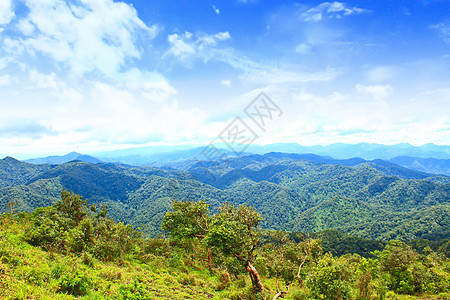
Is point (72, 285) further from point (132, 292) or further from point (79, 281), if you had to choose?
point (132, 292)

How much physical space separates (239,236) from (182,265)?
41.8 feet

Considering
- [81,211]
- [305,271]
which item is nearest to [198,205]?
[305,271]

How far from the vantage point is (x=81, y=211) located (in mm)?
25250

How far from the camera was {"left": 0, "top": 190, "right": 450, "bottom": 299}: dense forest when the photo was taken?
9.66 metres

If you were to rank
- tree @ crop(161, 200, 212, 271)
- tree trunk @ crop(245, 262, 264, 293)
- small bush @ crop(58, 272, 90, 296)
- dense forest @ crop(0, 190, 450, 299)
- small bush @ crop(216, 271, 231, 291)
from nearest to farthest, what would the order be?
1. small bush @ crop(58, 272, 90, 296)
2. dense forest @ crop(0, 190, 450, 299)
3. tree trunk @ crop(245, 262, 264, 293)
4. small bush @ crop(216, 271, 231, 291)
5. tree @ crop(161, 200, 212, 271)

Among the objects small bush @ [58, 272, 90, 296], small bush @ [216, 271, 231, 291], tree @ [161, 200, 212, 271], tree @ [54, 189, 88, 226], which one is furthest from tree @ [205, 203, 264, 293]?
tree @ [54, 189, 88, 226]

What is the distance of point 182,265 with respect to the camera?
22391 mm

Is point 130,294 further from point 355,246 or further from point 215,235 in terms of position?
point 355,246

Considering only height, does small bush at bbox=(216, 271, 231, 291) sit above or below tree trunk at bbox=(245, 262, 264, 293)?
below

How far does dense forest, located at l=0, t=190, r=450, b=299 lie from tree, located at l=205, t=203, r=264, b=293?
2.6 inches

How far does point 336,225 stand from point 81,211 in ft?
721

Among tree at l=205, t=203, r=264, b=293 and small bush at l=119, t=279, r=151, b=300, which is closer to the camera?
small bush at l=119, t=279, r=151, b=300

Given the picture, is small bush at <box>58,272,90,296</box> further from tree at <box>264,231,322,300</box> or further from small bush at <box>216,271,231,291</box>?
tree at <box>264,231,322,300</box>

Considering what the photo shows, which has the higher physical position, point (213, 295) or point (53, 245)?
point (53, 245)
